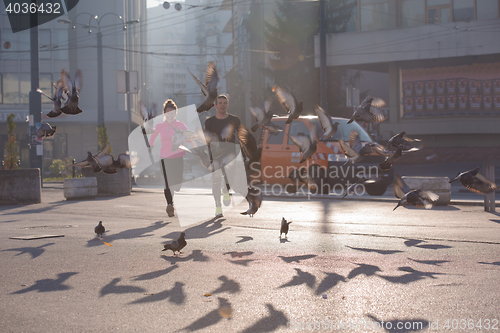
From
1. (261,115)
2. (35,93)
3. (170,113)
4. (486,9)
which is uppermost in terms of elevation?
(486,9)

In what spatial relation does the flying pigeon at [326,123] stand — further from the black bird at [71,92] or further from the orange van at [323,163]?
the orange van at [323,163]

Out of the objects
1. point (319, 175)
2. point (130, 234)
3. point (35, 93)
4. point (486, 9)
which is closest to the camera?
point (130, 234)

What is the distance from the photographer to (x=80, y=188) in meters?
15.0

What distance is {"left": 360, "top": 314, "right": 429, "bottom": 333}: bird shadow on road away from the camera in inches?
133

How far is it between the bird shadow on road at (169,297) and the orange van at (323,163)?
8516 mm

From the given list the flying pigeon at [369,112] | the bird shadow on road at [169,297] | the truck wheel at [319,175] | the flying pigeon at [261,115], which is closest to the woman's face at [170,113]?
the flying pigeon at [261,115]

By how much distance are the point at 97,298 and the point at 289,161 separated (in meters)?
11.3

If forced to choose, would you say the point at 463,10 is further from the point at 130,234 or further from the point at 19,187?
the point at 130,234

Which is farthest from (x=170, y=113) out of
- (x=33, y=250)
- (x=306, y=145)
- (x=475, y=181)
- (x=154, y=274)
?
(x=475, y=181)

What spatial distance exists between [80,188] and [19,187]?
1902mm

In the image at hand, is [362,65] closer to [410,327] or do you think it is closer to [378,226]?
[378,226]

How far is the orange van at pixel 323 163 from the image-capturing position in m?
13.5

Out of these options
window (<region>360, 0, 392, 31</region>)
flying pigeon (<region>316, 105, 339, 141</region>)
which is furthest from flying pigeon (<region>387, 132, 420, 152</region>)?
window (<region>360, 0, 392, 31</region>)

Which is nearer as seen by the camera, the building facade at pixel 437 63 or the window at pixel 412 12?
the building facade at pixel 437 63
